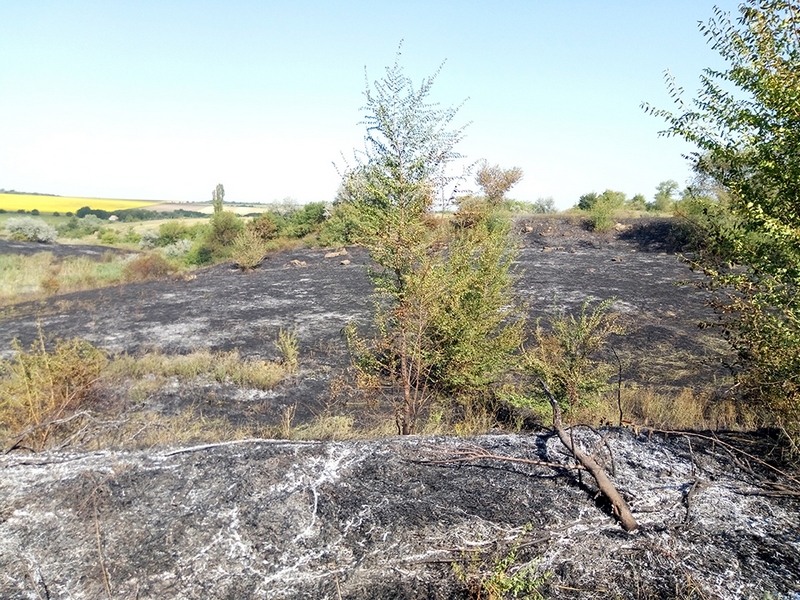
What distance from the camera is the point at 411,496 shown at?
3182 mm

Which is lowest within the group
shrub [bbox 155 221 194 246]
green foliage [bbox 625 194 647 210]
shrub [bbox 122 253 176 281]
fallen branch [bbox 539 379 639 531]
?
shrub [bbox 122 253 176 281]

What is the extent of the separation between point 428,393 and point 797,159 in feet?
15.1

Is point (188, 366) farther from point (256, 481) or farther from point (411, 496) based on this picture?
point (411, 496)

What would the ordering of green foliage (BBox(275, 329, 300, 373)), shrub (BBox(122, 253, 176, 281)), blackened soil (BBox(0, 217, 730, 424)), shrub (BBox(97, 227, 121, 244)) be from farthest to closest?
1. shrub (BBox(97, 227, 121, 244))
2. shrub (BBox(122, 253, 176, 281))
3. green foliage (BBox(275, 329, 300, 373))
4. blackened soil (BBox(0, 217, 730, 424))

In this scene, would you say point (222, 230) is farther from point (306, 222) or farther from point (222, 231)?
point (306, 222)

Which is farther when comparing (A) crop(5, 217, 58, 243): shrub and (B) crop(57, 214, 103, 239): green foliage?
(B) crop(57, 214, 103, 239): green foliage

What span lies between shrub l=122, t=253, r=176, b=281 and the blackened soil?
1335 millimetres

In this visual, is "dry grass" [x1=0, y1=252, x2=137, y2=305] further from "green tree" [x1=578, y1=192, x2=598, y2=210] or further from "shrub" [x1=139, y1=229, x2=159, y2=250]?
"green tree" [x1=578, y1=192, x2=598, y2=210]

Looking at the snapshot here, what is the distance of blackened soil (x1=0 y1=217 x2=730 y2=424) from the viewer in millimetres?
8438

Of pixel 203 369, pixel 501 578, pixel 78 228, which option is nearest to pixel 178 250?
pixel 78 228

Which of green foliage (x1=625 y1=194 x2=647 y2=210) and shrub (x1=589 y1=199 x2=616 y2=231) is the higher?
green foliage (x1=625 y1=194 x2=647 y2=210)

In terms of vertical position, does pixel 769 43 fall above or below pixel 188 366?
above

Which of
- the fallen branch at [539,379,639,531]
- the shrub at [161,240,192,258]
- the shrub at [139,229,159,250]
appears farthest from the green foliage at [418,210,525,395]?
the shrub at [139,229,159,250]

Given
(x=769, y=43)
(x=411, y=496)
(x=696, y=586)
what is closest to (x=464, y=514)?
(x=411, y=496)
